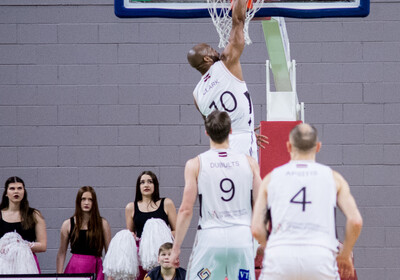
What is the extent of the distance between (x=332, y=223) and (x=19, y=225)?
14.9 ft

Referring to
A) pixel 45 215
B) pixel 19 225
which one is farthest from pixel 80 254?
pixel 45 215

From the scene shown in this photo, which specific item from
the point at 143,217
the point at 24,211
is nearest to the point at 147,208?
the point at 143,217

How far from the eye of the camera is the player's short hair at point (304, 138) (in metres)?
4.53

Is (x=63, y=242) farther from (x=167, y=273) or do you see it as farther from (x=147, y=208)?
(x=167, y=273)

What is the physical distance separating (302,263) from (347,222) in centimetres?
39

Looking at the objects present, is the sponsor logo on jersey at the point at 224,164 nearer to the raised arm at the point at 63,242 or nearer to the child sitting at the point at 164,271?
the child sitting at the point at 164,271

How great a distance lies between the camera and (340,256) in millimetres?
4547

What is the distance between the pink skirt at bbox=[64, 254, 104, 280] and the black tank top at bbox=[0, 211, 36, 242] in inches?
21.0

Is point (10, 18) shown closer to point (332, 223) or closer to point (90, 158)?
point (90, 158)

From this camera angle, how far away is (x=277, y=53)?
7.15 m

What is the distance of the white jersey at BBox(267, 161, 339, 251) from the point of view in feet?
14.5

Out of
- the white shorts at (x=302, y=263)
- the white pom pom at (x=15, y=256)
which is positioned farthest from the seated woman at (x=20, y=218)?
the white shorts at (x=302, y=263)

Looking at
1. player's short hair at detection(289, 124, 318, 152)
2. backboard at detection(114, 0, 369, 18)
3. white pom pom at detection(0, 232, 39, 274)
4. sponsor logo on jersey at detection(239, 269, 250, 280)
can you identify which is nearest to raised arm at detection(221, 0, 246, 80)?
backboard at detection(114, 0, 369, 18)

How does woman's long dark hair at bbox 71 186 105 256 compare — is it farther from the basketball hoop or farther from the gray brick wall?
the basketball hoop
